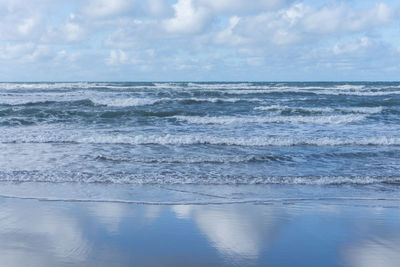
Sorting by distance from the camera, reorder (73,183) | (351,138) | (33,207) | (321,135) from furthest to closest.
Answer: (321,135) → (351,138) → (73,183) → (33,207)

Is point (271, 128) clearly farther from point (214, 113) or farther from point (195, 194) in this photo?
point (195, 194)

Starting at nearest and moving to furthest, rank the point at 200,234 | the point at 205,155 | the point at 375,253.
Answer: the point at 375,253, the point at 200,234, the point at 205,155

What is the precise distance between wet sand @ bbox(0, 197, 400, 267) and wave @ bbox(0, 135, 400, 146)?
594 cm

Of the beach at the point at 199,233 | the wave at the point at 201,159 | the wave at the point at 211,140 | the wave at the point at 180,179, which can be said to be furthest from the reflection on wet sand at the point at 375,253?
the wave at the point at 211,140

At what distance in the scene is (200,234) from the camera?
201 inches

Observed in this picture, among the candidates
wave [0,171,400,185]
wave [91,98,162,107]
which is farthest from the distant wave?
wave [91,98,162,107]

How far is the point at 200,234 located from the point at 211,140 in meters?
7.77

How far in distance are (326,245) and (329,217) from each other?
3.70 ft

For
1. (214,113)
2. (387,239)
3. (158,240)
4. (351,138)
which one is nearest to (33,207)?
(158,240)

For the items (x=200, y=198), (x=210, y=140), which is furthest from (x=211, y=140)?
(x=200, y=198)

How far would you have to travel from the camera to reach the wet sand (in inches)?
172

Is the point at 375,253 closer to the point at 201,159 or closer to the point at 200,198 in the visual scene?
the point at 200,198

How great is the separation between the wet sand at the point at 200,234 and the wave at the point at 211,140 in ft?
19.5

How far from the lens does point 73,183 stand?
25.6 ft
